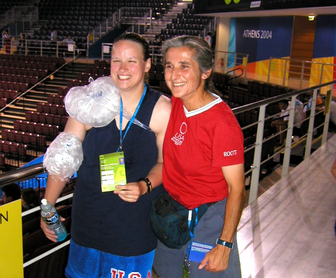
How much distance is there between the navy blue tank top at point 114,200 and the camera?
126 centimetres

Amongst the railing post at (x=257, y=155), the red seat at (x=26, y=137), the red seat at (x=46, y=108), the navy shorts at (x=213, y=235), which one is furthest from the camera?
the red seat at (x=46, y=108)

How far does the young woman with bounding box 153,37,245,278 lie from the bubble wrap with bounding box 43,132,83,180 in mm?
310

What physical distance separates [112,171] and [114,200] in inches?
4.6

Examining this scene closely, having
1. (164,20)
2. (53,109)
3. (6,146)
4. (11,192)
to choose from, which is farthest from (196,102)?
(164,20)

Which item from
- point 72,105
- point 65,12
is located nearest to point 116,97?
point 72,105

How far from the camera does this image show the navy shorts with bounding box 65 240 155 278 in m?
1.33

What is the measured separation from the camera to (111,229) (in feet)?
4.23

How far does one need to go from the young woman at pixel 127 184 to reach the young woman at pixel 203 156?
0.07m

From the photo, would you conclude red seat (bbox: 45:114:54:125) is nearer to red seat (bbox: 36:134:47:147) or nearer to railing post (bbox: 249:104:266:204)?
red seat (bbox: 36:134:47:147)

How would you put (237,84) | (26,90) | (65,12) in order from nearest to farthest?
(237,84), (26,90), (65,12)

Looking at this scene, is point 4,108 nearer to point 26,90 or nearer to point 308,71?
point 26,90

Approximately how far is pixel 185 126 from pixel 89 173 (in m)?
0.36

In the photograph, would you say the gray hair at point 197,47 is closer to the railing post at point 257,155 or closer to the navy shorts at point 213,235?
the navy shorts at point 213,235

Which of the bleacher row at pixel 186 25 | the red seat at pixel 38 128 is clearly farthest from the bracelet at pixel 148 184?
the bleacher row at pixel 186 25
